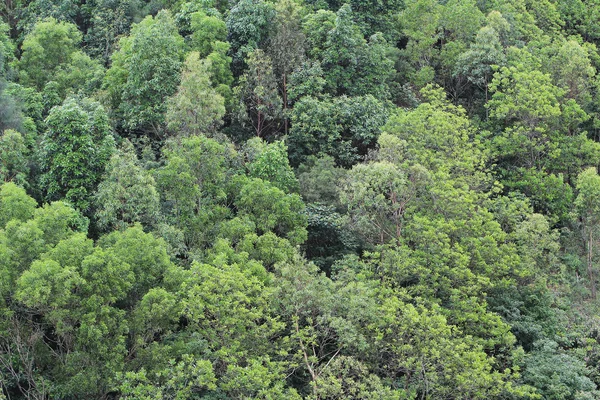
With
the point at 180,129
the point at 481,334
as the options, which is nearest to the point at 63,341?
the point at 180,129

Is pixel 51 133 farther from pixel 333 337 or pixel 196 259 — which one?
pixel 333 337

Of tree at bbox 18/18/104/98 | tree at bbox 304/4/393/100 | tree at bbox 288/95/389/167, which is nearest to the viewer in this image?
tree at bbox 288/95/389/167

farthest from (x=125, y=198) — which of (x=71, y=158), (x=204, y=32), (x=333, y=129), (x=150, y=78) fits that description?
(x=204, y=32)

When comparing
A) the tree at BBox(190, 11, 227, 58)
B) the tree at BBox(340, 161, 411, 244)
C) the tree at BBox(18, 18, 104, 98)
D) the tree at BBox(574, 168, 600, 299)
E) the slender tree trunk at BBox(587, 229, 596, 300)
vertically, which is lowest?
the slender tree trunk at BBox(587, 229, 596, 300)

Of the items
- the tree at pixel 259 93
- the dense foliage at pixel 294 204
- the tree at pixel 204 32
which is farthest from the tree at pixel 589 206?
the tree at pixel 204 32

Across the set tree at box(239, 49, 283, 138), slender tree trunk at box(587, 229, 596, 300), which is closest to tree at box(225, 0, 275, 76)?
tree at box(239, 49, 283, 138)

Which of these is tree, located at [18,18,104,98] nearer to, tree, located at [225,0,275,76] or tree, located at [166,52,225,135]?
tree, located at [225,0,275,76]

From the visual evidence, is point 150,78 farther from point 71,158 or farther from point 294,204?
point 294,204
